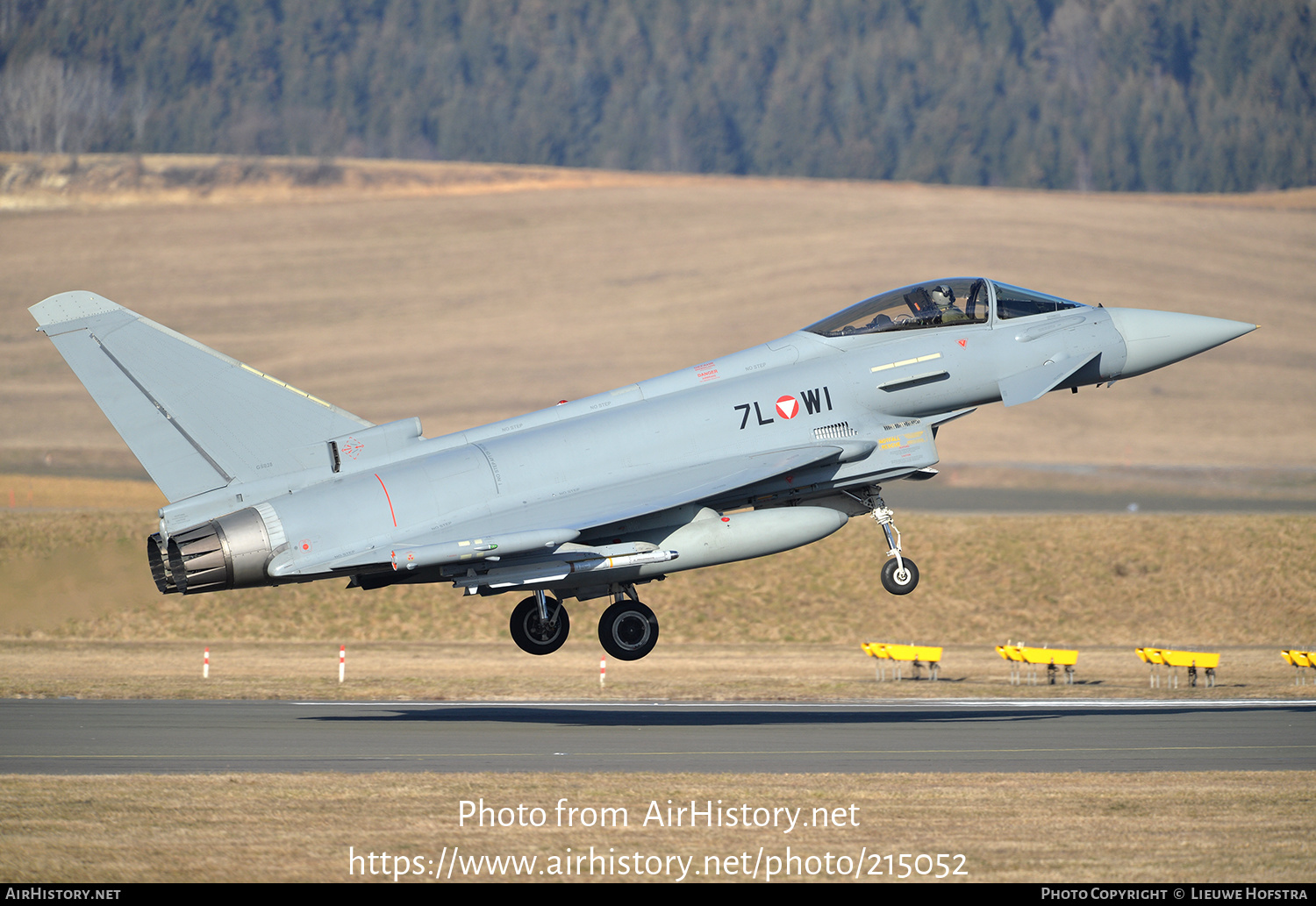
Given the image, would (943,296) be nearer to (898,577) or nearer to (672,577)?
(898,577)

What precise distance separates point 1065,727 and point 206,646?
2345 cm

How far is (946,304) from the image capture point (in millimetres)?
22203

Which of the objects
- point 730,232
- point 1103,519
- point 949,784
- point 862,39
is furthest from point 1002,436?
point 862,39

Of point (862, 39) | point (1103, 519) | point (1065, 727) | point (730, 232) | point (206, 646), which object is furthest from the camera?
point (862, 39)

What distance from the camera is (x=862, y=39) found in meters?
180

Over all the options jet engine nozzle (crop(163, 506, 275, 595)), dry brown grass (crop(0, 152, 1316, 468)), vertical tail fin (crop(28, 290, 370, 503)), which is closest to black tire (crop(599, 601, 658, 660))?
vertical tail fin (crop(28, 290, 370, 503))

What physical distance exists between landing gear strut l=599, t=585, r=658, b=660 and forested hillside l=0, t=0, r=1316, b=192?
131862 mm

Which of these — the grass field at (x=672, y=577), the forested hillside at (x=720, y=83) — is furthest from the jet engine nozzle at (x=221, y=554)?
the forested hillside at (x=720, y=83)

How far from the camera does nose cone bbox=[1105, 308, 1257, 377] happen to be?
879 inches

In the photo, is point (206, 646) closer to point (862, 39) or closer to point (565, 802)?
point (565, 802)

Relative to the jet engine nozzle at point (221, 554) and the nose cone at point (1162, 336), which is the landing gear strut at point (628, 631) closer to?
the jet engine nozzle at point (221, 554)

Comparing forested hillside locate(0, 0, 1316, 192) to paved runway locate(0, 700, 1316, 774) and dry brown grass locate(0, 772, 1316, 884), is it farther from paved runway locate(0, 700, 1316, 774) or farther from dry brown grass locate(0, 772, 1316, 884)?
dry brown grass locate(0, 772, 1316, 884)

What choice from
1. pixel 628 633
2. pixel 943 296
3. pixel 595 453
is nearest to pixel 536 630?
pixel 628 633

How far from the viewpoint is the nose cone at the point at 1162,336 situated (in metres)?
22.3
